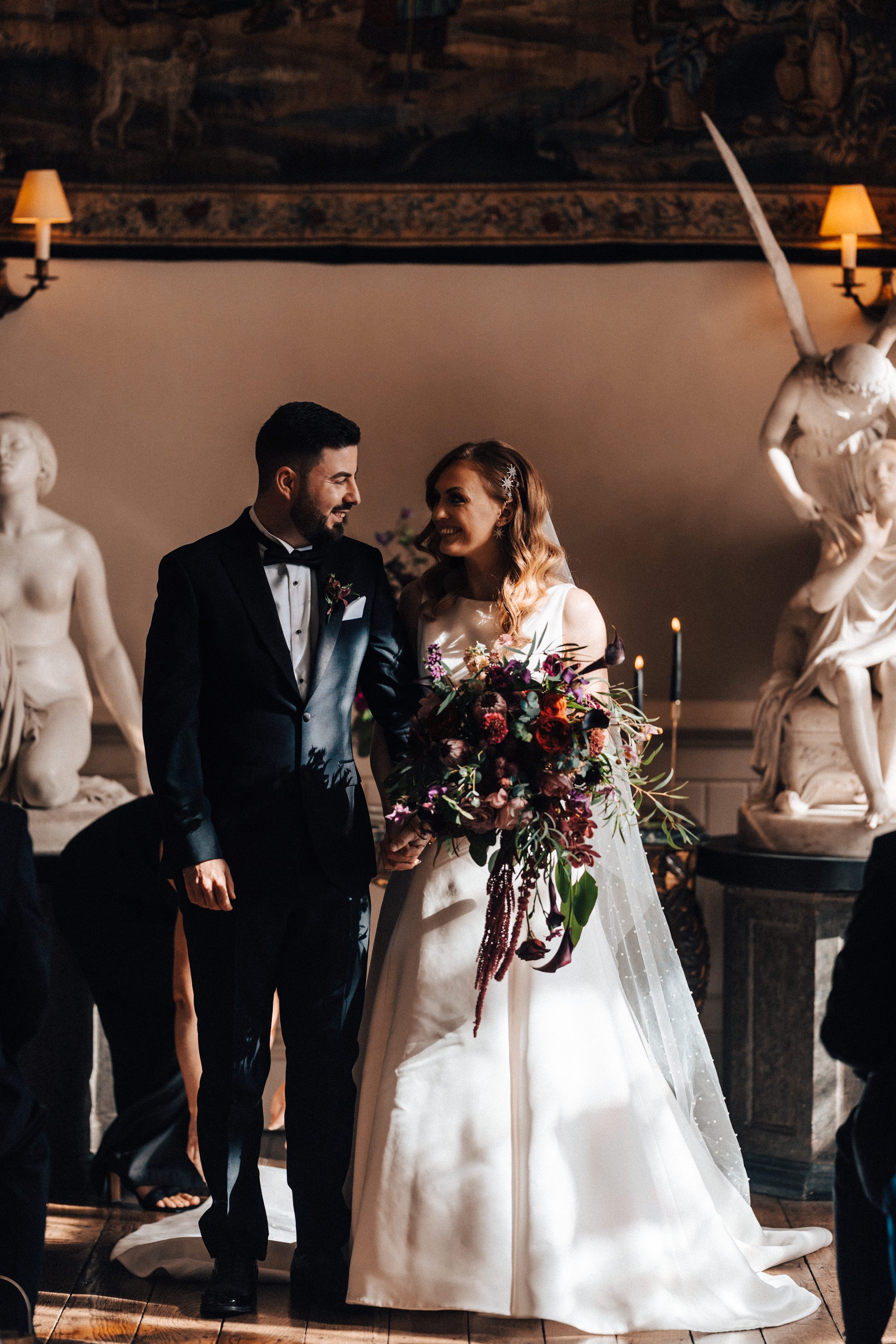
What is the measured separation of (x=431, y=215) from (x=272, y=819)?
2.92 metres

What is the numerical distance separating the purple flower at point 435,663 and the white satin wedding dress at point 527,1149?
0.15 m

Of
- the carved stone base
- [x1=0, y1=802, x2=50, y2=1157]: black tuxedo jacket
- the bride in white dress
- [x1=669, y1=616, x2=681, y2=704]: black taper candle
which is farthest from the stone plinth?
[x1=0, y1=802, x2=50, y2=1157]: black tuxedo jacket

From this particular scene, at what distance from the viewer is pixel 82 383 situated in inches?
207

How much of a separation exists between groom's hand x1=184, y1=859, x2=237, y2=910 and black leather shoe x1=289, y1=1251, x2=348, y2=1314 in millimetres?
801

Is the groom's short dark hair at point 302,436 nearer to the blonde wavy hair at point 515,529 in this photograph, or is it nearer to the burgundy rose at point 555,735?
the blonde wavy hair at point 515,529

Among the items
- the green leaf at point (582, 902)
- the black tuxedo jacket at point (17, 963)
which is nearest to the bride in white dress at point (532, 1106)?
the green leaf at point (582, 902)

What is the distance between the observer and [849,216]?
4887 millimetres

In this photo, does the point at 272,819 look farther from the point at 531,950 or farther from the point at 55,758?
the point at 55,758

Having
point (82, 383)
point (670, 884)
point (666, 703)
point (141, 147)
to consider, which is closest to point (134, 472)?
point (82, 383)

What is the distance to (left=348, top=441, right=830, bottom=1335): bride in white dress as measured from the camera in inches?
115

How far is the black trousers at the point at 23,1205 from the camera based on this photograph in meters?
2.51

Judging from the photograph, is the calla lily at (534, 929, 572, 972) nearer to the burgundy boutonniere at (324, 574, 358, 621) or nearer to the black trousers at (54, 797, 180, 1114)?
the burgundy boutonniere at (324, 574, 358, 621)

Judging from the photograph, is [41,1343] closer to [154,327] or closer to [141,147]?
[154,327]

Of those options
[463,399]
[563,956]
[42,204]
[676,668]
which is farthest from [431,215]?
[563,956]
